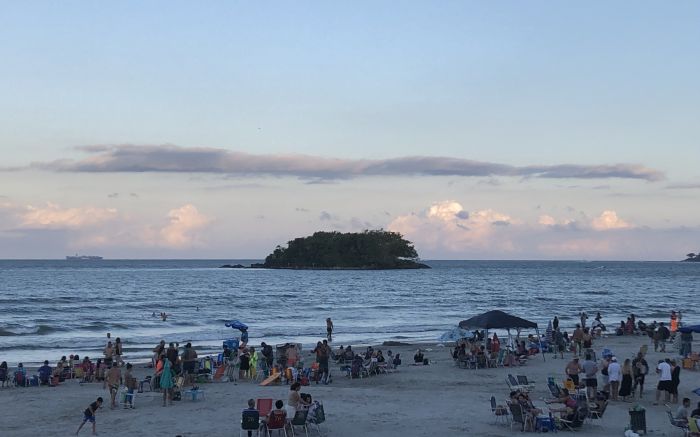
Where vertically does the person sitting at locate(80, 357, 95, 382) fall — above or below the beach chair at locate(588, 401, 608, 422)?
below

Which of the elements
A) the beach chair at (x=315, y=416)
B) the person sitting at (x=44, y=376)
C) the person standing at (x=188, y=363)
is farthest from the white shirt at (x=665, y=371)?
the person sitting at (x=44, y=376)

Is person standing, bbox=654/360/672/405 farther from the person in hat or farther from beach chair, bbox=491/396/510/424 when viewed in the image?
beach chair, bbox=491/396/510/424

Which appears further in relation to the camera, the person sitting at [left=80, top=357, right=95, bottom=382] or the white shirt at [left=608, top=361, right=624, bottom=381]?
the person sitting at [left=80, top=357, right=95, bottom=382]

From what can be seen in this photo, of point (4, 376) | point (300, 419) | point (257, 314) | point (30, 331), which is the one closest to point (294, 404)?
point (300, 419)

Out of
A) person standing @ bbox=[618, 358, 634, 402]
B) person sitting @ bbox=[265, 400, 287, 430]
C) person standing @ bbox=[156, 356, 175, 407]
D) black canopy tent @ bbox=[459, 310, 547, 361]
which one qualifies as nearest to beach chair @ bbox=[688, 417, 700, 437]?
person standing @ bbox=[618, 358, 634, 402]

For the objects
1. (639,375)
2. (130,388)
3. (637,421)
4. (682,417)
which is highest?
(639,375)

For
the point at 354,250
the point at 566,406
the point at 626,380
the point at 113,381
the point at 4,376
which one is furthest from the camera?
the point at 354,250

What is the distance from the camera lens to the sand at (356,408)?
16812 mm

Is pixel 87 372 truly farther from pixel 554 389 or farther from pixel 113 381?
pixel 554 389

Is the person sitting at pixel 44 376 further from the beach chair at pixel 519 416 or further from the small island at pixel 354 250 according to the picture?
the small island at pixel 354 250

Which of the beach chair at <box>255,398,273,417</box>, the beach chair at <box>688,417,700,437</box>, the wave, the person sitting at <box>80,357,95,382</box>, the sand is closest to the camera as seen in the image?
the beach chair at <box>688,417,700,437</box>

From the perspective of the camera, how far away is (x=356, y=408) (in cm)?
1891

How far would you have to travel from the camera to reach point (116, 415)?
18766 mm

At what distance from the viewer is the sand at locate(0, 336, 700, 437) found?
1681 cm
